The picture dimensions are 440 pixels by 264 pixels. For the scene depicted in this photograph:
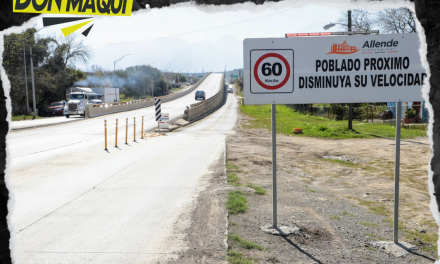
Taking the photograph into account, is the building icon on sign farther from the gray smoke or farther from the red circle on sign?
the gray smoke

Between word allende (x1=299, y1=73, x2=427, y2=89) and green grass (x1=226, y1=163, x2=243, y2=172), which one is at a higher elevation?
word allende (x1=299, y1=73, x2=427, y2=89)

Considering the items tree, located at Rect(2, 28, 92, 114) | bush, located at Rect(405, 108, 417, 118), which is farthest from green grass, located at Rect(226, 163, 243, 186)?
tree, located at Rect(2, 28, 92, 114)

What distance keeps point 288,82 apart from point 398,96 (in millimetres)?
1323

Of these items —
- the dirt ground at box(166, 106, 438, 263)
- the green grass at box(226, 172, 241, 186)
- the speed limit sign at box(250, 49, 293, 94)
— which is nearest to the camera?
the speed limit sign at box(250, 49, 293, 94)

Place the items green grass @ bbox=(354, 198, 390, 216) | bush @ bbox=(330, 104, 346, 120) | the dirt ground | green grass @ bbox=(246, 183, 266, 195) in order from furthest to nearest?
bush @ bbox=(330, 104, 346, 120) < green grass @ bbox=(246, 183, 266, 195) < green grass @ bbox=(354, 198, 390, 216) < the dirt ground

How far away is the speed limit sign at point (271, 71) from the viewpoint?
4.91 metres

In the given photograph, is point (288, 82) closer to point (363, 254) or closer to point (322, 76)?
point (322, 76)

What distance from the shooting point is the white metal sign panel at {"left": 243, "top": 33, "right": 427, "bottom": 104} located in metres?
4.63

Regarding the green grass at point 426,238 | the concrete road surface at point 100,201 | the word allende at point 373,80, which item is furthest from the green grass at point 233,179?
the word allende at point 373,80

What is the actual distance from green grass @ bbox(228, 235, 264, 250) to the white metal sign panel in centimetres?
225

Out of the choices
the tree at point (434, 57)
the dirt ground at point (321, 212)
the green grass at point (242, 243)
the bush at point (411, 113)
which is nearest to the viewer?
the tree at point (434, 57)

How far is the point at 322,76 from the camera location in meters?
4.74

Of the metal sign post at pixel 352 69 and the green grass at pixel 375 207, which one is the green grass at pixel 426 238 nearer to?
the green grass at pixel 375 207

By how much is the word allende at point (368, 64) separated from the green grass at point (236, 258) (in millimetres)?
2659
